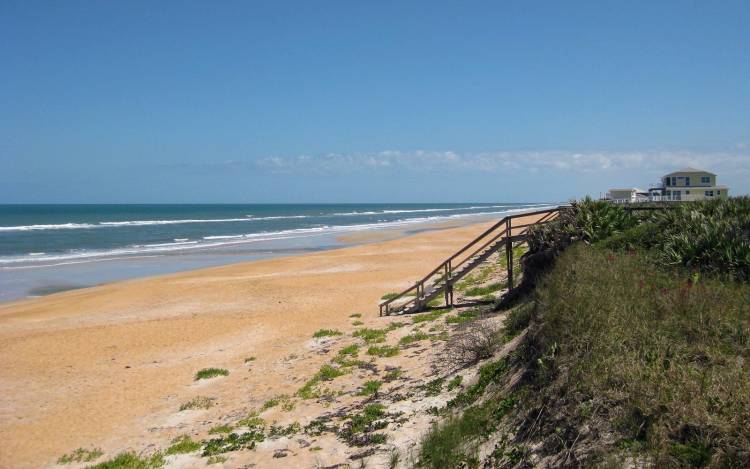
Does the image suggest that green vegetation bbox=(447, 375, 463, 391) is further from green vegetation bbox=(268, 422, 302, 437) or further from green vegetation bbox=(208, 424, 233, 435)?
green vegetation bbox=(208, 424, 233, 435)

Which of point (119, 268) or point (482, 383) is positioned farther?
point (119, 268)

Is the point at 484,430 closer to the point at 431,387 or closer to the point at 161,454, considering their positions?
the point at 431,387

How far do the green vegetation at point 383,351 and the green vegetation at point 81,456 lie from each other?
598cm

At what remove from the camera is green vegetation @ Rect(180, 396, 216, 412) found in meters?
10.9

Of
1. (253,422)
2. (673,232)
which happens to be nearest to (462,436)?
(253,422)

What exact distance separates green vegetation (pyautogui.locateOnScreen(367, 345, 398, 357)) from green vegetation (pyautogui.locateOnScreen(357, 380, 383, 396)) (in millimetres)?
1750

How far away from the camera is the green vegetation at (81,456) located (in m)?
9.03

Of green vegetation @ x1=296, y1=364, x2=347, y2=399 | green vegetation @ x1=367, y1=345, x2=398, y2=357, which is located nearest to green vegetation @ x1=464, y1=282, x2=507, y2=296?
green vegetation @ x1=367, y1=345, x2=398, y2=357

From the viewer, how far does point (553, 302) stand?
8078 mm

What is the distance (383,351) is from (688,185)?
141 ft

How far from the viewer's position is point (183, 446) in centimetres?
877

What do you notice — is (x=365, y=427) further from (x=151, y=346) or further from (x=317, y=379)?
(x=151, y=346)

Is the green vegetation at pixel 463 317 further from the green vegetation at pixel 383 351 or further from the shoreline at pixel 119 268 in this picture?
the shoreline at pixel 119 268

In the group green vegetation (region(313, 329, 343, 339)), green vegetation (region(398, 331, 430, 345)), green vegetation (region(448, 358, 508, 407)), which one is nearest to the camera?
green vegetation (region(448, 358, 508, 407))
